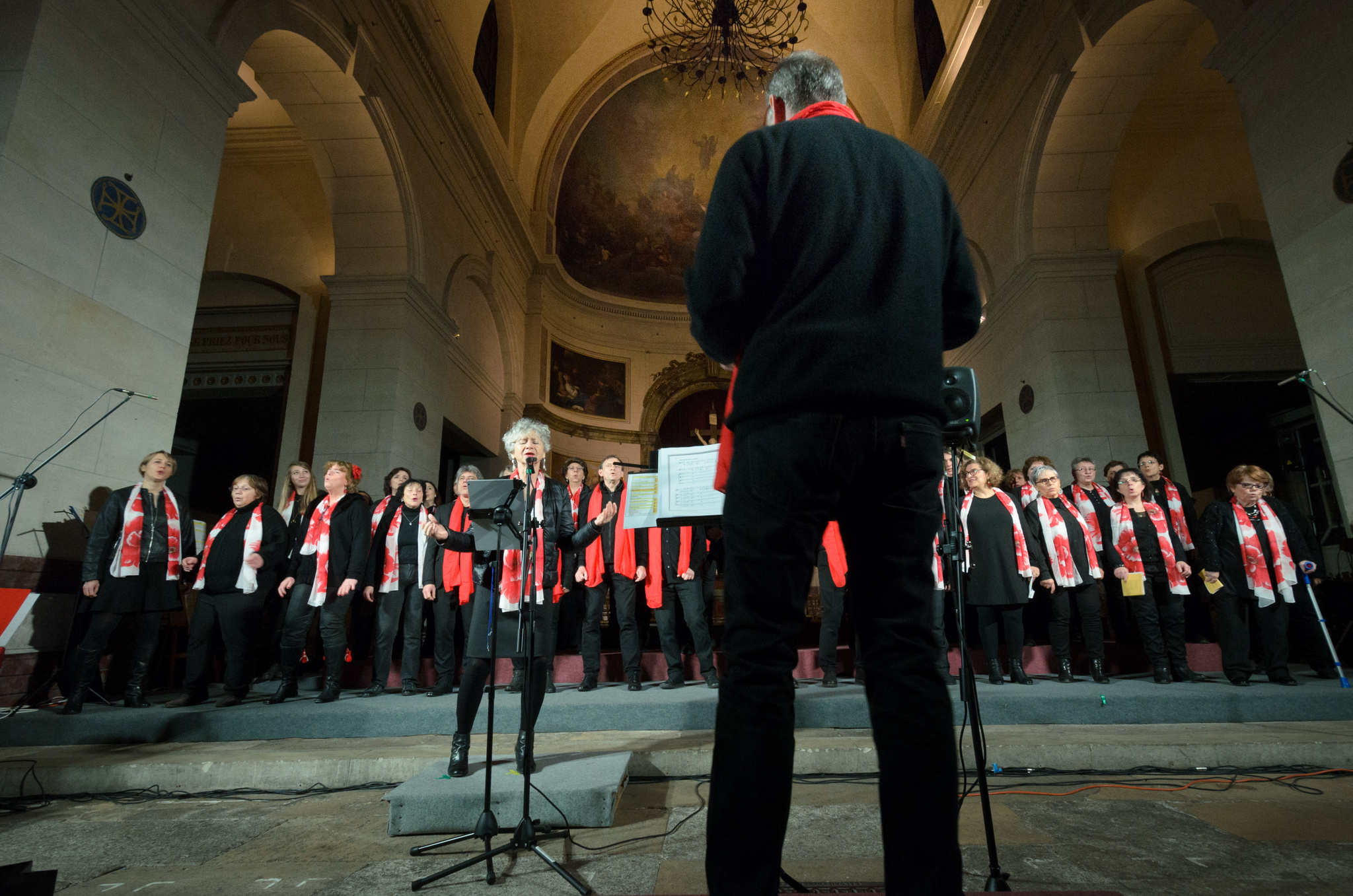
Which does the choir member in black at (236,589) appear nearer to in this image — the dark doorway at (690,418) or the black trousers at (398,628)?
the black trousers at (398,628)

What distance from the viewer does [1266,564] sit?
203 inches

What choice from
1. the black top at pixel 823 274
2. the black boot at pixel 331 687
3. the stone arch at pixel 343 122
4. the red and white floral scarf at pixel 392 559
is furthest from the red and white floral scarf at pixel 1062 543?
the stone arch at pixel 343 122

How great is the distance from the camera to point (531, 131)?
15.5 metres

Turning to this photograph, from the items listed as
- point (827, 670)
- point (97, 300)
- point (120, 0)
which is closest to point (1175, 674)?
point (827, 670)

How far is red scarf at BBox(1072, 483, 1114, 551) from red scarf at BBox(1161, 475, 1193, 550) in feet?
1.37

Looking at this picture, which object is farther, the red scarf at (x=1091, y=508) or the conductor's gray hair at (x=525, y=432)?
the red scarf at (x=1091, y=508)

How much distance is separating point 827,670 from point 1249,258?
1004 centimetres

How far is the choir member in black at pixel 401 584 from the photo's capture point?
5457 millimetres

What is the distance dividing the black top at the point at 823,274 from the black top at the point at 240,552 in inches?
199

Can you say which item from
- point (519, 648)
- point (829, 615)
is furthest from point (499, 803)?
point (829, 615)

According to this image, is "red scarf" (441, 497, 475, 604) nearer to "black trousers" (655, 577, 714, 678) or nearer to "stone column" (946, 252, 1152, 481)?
"black trousers" (655, 577, 714, 678)

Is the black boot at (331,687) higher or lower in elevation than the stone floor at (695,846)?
higher

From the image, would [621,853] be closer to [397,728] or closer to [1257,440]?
[397,728]

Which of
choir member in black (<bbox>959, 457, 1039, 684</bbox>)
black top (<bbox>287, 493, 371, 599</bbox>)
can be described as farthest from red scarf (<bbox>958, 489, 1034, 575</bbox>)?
black top (<bbox>287, 493, 371, 599</bbox>)
